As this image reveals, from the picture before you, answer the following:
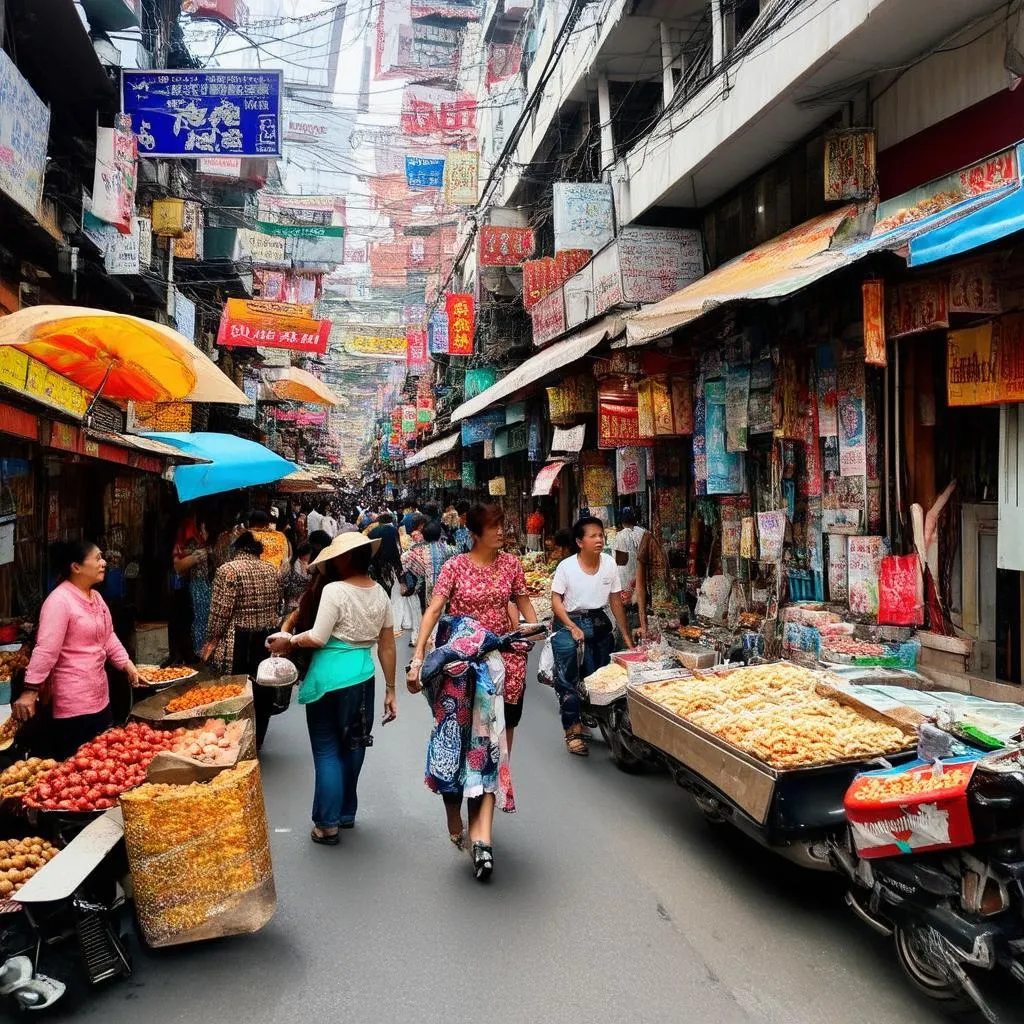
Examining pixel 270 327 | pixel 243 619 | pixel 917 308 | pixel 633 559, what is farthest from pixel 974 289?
pixel 270 327

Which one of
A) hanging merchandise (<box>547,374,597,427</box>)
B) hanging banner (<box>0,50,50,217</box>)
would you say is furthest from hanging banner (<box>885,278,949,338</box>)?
hanging banner (<box>0,50,50,217</box>)

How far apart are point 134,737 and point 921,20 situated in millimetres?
7870

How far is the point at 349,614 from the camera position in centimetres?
509

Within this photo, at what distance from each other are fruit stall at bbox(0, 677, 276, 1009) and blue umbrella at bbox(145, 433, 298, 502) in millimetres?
5970

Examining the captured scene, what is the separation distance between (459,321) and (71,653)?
16.2 metres

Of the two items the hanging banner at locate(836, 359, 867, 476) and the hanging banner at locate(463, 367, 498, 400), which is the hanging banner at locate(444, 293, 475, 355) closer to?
the hanging banner at locate(463, 367, 498, 400)

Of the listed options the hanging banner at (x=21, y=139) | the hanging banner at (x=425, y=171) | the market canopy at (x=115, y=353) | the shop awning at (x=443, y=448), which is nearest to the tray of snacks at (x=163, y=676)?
the market canopy at (x=115, y=353)

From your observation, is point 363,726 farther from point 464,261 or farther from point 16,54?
point 464,261

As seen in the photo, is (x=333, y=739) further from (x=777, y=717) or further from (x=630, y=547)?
(x=630, y=547)

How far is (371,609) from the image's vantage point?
519cm

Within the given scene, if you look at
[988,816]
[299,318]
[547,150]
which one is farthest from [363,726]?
[547,150]

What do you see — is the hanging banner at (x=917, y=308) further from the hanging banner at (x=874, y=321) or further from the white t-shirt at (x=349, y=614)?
the white t-shirt at (x=349, y=614)

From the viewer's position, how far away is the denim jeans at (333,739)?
16.8 ft

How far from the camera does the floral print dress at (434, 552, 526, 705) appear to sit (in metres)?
5.12
